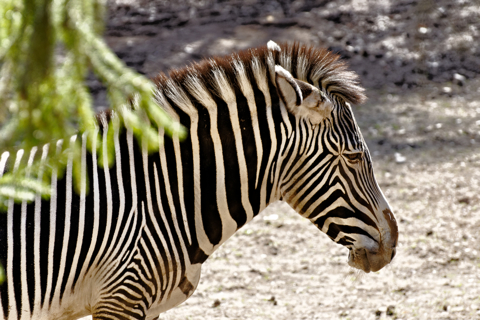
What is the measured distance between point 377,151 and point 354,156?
4471mm

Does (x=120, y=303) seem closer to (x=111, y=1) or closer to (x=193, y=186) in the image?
(x=193, y=186)

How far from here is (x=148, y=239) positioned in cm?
261

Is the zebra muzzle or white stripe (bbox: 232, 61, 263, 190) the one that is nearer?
white stripe (bbox: 232, 61, 263, 190)

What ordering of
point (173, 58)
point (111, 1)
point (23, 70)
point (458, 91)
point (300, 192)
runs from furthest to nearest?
point (111, 1) → point (173, 58) → point (458, 91) → point (300, 192) → point (23, 70)

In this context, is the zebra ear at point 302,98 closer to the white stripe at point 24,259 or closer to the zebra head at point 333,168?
the zebra head at point 333,168

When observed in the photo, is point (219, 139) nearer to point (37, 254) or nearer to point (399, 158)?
point (37, 254)

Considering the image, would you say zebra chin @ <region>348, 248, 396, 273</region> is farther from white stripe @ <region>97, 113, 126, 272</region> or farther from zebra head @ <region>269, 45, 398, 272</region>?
white stripe @ <region>97, 113, 126, 272</region>

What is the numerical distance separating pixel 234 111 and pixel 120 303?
1.22m

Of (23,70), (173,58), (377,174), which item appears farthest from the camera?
(173,58)

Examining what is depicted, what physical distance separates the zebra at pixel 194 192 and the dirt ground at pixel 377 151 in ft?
2.12

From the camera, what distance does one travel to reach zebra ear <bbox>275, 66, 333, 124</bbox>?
2549mm

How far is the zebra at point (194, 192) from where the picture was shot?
253cm

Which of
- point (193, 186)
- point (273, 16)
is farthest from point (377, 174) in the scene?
point (273, 16)

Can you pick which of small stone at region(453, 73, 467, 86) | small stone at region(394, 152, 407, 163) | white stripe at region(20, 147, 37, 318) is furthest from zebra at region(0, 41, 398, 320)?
small stone at region(453, 73, 467, 86)
